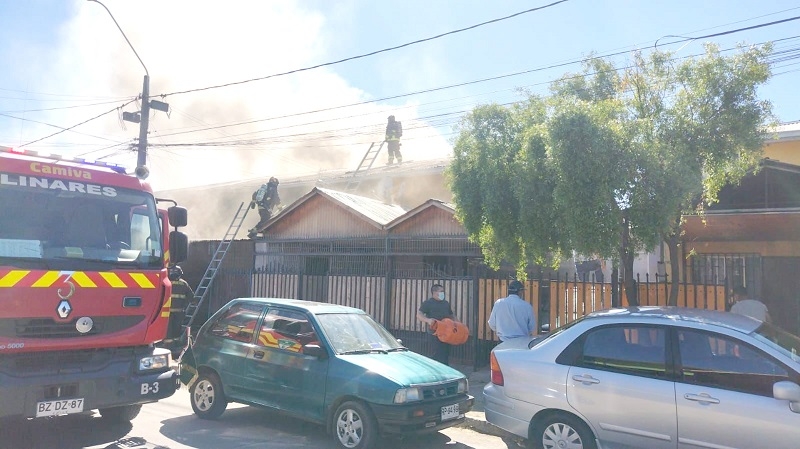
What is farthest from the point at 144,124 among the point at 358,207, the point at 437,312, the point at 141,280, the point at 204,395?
the point at 141,280

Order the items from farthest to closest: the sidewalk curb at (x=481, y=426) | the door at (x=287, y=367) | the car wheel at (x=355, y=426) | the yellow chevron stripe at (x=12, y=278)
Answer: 1. the sidewalk curb at (x=481, y=426)
2. the door at (x=287, y=367)
3. the car wheel at (x=355, y=426)
4. the yellow chevron stripe at (x=12, y=278)

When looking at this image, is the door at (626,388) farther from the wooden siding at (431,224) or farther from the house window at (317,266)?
the house window at (317,266)

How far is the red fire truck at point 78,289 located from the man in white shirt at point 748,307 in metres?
7.05

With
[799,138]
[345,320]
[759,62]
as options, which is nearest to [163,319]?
[345,320]

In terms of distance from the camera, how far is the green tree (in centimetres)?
730

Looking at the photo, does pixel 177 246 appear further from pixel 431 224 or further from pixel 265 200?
pixel 265 200

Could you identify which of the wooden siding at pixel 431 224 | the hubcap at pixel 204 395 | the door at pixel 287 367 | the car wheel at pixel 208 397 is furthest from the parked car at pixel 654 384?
the wooden siding at pixel 431 224

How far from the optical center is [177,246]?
730 centimetres

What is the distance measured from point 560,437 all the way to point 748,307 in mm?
3826

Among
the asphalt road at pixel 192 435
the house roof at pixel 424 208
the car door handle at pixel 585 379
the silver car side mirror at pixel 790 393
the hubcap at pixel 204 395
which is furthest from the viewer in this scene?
the house roof at pixel 424 208

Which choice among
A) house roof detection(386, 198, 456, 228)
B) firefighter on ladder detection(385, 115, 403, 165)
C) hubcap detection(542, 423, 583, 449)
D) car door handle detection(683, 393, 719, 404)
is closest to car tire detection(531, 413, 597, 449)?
hubcap detection(542, 423, 583, 449)

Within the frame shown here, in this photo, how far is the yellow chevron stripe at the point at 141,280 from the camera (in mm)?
6397

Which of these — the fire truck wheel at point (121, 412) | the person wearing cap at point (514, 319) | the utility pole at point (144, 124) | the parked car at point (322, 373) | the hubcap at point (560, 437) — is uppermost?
the utility pole at point (144, 124)

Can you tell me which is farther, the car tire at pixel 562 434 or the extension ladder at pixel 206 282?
the extension ladder at pixel 206 282
